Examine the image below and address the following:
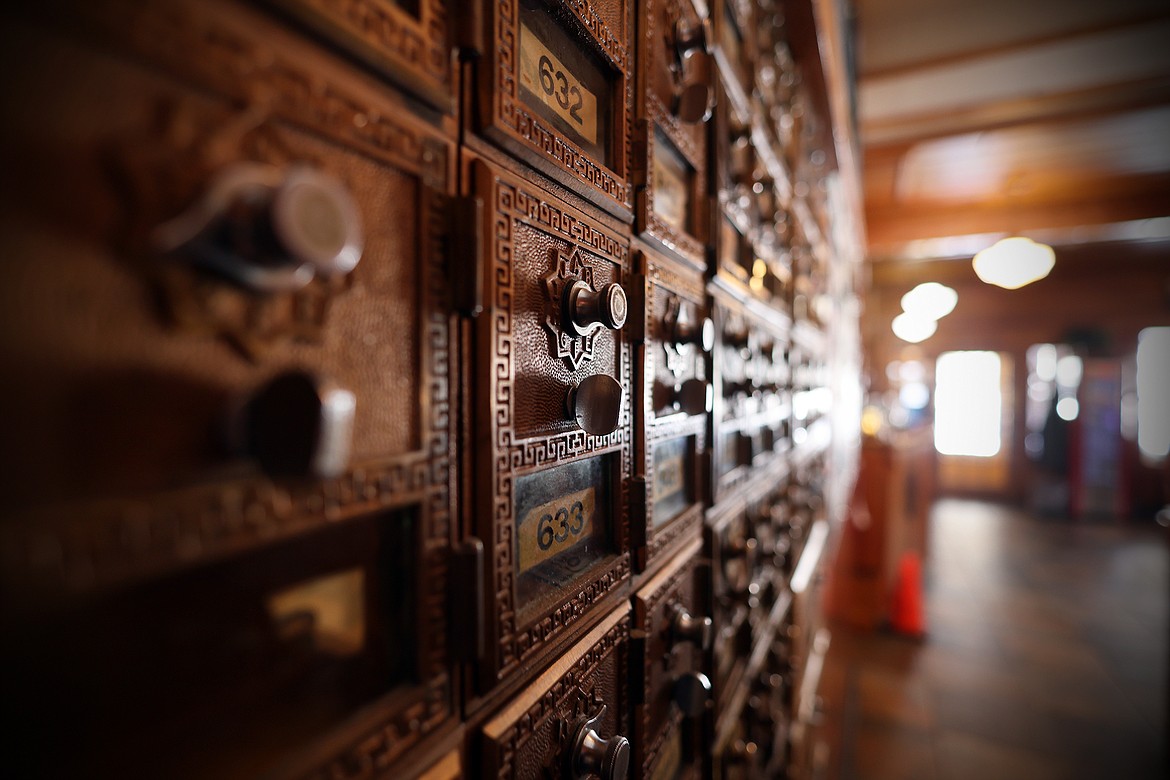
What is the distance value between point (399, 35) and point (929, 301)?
7734 millimetres

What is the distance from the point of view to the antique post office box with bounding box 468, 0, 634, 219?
1.18 ft

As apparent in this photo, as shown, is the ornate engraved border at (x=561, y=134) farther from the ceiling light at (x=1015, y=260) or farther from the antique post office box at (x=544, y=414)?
the ceiling light at (x=1015, y=260)

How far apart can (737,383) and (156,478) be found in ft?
2.78

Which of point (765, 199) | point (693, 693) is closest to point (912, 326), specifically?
point (765, 199)

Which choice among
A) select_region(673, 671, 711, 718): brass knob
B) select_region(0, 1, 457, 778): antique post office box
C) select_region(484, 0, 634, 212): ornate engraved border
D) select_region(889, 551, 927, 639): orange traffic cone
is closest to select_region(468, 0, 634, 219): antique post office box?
select_region(484, 0, 634, 212): ornate engraved border

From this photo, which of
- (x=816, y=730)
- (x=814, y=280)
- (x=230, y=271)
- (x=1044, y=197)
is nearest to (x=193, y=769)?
(x=230, y=271)

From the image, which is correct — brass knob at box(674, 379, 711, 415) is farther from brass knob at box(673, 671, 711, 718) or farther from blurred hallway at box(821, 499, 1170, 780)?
blurred hallway at box(821, 499, 1170, 780)

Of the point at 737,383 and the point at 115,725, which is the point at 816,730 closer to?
the point at 737,383

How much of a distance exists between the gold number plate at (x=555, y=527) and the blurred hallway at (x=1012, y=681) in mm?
2576

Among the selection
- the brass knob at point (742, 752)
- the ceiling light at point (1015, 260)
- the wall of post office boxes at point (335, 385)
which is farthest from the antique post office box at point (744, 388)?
the ceiling light at point (1015, 260)

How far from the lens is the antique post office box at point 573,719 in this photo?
1.26 feet

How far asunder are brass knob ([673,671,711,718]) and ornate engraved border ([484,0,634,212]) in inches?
21.6

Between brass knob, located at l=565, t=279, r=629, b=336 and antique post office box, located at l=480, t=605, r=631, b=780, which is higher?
brass knob, located at l=565, t=279, r=629, b=336

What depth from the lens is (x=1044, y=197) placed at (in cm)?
Result: 451
